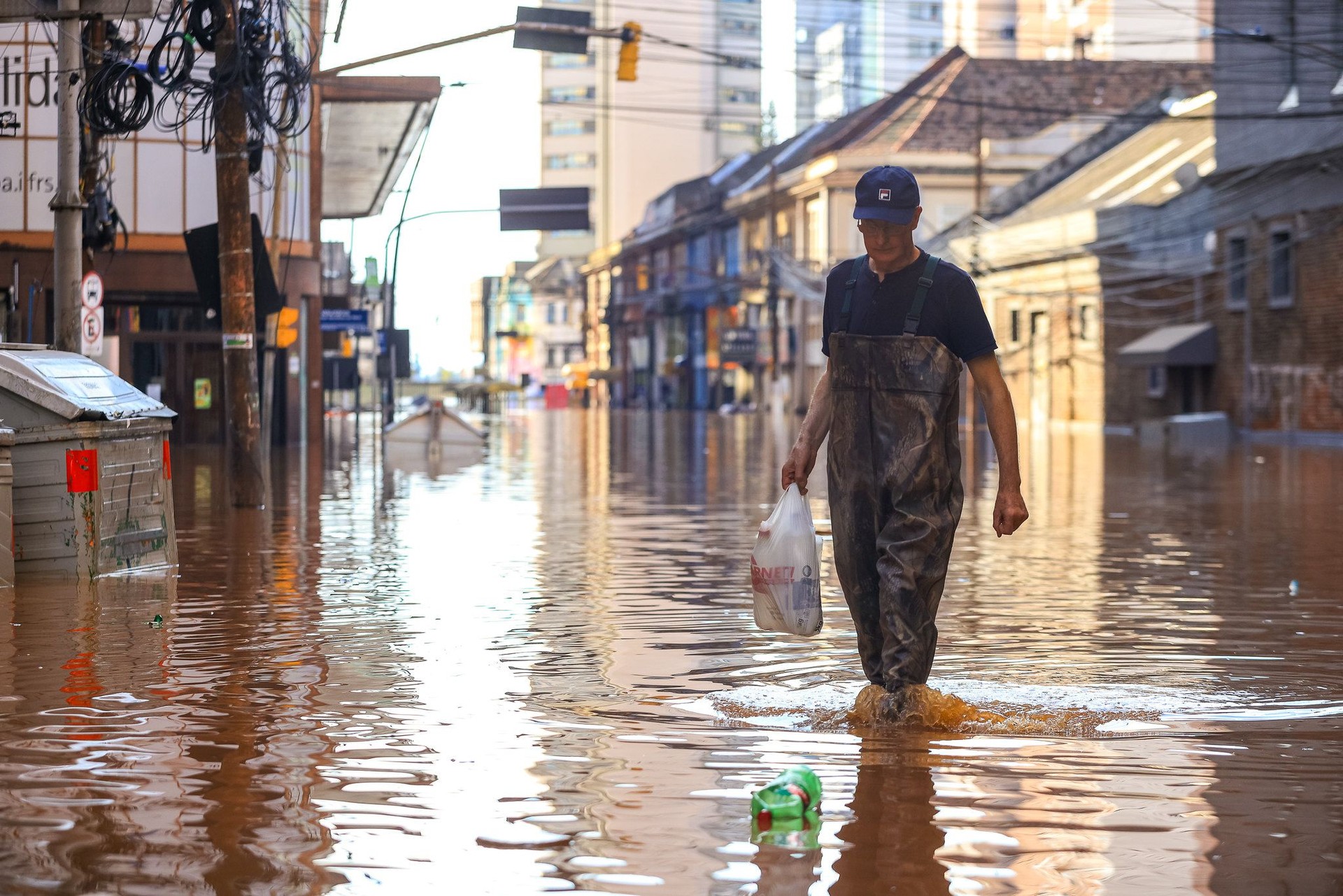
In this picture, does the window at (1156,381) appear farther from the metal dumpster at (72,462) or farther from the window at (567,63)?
the window at (567,63)

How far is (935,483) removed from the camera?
6.73 meters

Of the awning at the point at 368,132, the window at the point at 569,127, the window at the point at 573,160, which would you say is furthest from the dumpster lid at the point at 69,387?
the window at the point at 573,160

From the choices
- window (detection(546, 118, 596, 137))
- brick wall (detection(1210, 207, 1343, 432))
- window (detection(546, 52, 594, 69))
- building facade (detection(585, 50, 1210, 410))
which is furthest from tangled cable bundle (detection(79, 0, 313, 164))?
window (detection(546, 118, 596, 137))

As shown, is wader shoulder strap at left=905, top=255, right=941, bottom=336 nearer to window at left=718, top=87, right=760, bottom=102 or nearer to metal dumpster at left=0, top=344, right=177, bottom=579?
metal dumpster at left=0, top=344, right=177, bottom=579

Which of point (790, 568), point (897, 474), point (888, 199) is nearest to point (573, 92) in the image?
point (790, 568)

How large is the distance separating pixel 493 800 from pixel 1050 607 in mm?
5780

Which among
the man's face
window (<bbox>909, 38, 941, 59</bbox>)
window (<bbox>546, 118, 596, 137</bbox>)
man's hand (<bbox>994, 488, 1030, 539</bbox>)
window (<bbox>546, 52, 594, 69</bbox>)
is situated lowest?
man's hand (<bbox>994, 488, 1030, 539</bbox>)

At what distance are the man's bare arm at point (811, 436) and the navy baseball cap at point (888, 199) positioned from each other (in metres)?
0.62

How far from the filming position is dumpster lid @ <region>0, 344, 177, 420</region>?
448 inches

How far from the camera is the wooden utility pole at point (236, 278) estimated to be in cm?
1806

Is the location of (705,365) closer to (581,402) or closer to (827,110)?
(581,402)

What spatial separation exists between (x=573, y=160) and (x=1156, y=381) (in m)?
101

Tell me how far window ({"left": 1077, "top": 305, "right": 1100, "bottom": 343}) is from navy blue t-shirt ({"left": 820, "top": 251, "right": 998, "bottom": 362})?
164ft

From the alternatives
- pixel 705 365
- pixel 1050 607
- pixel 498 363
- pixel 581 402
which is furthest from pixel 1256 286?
pixel 498 363
